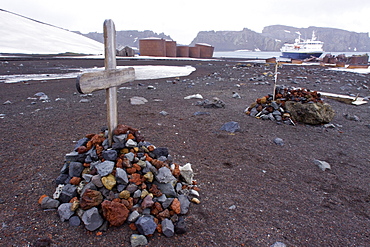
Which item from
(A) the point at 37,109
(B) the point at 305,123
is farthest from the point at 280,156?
(A) the point at 37,109

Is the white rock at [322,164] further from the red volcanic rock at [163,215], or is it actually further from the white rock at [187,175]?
the red volcanic rock at [163,215]

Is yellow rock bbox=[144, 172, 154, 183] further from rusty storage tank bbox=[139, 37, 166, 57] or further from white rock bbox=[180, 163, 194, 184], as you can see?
rusty storage tank bbox=[139, 37, 166, 57]

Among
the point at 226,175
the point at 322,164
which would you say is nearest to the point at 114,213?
the point at 226,175

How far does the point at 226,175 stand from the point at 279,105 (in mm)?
3672

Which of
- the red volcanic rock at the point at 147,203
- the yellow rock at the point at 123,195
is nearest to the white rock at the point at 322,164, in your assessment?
the red volcanic rock at the point at 147,203

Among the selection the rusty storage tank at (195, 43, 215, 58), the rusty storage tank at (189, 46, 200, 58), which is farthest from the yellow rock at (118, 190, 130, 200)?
the rusty storage tank at (195, 43, 215, 58)

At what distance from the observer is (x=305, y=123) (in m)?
5.93

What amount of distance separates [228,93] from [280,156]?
596cm

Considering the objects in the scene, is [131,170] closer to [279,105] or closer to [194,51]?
[279,105]

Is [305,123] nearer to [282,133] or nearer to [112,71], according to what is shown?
[282,133]

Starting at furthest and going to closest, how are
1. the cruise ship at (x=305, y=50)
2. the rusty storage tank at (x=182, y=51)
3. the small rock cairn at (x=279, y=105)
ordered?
the cruise ship at (x=305, y=50), the rusty storage tank at (x=182, y=51), the small rock cairn at (x=279, y=105)

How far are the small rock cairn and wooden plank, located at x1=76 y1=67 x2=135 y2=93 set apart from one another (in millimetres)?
4007

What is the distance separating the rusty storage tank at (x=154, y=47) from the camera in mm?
41969

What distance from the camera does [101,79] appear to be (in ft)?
8.65
